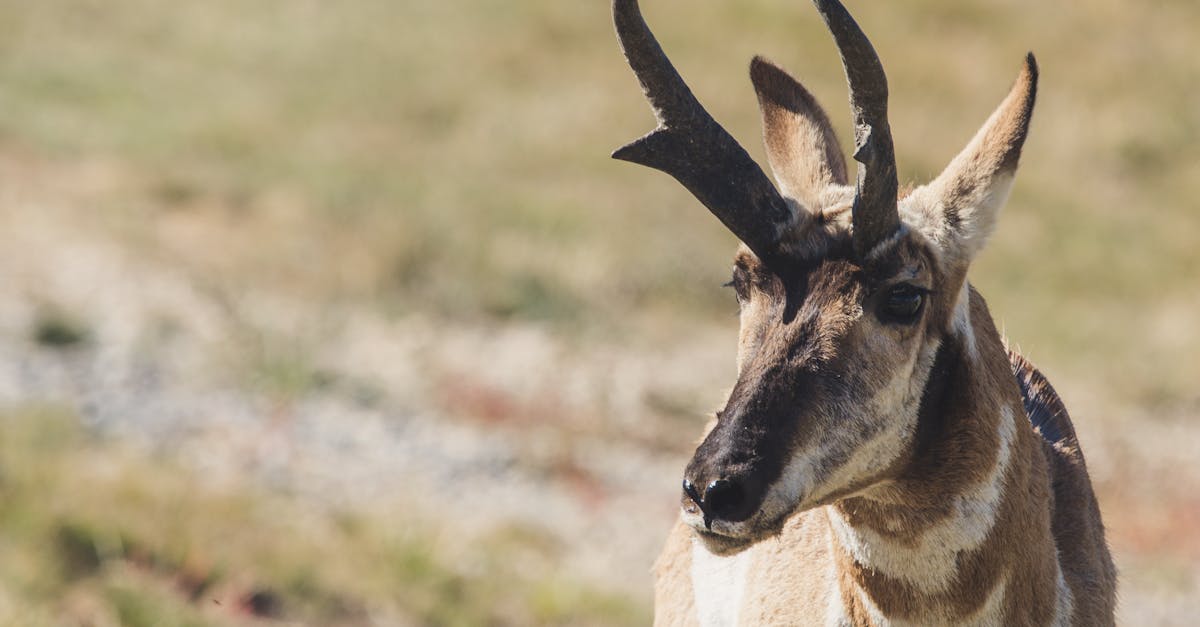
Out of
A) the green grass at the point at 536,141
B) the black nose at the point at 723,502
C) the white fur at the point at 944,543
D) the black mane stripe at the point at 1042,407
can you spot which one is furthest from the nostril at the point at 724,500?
the green grass at the point at 536,141

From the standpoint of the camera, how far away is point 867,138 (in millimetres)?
4438

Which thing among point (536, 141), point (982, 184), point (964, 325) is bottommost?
point (964, 325)

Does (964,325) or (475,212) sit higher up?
(475,212)

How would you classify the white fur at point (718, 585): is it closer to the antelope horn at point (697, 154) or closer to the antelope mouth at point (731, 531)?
the antelope mouth at point (731, 531)

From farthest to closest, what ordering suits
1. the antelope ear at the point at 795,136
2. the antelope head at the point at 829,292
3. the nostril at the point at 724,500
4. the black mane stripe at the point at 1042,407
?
the black mane stripe at the point at 1042,407 → the antelope ear at the point at 795,136 → the antelope head at the point at 829,292 → the nostril at the point at 724,500

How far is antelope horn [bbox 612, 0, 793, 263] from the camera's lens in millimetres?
4535

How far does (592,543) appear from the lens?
11.5 metres

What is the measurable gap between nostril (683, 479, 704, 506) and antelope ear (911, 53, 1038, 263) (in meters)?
1.19

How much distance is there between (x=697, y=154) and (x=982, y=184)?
90 centimetres

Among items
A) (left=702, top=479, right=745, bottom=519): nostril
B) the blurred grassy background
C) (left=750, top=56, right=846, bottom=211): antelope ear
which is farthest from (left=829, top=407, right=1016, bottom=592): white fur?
the blurred grassy background

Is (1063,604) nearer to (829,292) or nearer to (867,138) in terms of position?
(829,292)

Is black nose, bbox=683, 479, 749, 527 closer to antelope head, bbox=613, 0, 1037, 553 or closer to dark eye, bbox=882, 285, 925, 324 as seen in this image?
antelope head, bbox=613, 0, 1037, 553

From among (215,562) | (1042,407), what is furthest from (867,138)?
(215,562)

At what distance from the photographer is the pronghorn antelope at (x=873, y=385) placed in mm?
4195
